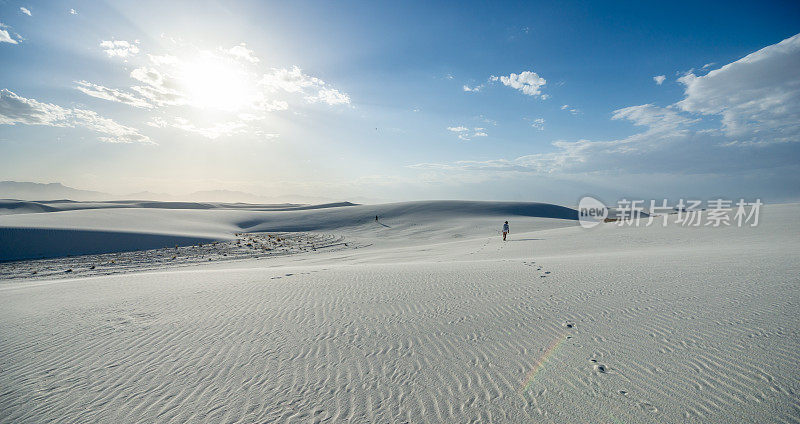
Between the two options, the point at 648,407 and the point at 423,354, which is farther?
the point at 423,354

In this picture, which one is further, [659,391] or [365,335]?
[365,335]

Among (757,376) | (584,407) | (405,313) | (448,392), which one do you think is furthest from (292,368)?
(757,376)

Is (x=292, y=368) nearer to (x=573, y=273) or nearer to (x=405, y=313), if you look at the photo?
(x=405, y=313)

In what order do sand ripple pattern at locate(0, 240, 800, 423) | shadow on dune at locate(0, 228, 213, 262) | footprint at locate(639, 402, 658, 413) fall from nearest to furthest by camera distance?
footprint at locate(639, 402, 658, 413) < sand ripple pattern at locate(0, 240, 800, 423) < shadow on dune at locate(0, 228, 213, 262)

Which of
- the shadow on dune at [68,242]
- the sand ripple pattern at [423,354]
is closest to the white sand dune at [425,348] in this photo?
the sand ripple pattern at [423,354]

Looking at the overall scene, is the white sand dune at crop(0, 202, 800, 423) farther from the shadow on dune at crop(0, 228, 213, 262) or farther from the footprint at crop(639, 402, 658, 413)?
the shadow on dune at crop(0, 228, 213, 262)

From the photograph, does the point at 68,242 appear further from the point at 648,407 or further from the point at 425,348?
the point at 648,407

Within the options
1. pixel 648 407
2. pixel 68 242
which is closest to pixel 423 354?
pixel 648 407

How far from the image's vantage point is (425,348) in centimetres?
454

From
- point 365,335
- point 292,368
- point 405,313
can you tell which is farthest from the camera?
point 405,313

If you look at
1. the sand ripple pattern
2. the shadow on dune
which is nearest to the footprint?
the sand ripple pattern

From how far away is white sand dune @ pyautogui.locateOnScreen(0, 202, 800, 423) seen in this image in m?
3.24

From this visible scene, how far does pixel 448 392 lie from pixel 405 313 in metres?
2.52

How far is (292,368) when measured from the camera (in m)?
4.11
